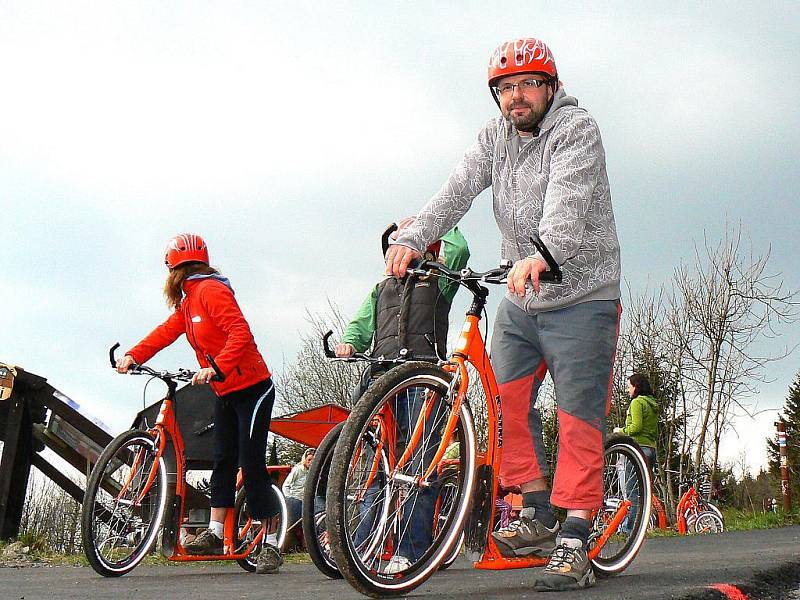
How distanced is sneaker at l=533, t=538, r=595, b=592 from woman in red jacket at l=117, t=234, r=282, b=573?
8.50ft

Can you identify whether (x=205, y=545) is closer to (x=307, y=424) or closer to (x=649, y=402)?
(x=649, y=402)

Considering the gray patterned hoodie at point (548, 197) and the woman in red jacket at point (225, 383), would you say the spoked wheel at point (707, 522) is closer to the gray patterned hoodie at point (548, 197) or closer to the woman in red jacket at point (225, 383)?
the woman in red jacket at point (225, 383)

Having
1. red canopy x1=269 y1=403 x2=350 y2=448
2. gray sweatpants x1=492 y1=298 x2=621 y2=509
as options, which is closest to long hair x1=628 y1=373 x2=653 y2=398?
red canopy x1=269 y1=403 x2=350 y2=448

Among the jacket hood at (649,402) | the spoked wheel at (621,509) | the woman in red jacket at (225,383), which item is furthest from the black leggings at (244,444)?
the jacket hood at (649,402)

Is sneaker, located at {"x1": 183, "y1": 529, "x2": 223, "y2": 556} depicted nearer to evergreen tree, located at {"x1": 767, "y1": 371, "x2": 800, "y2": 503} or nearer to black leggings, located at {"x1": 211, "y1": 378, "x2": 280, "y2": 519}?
black leggings, located at {"x1": 211, "y1": 378, "x2": 280, "y2": 519}

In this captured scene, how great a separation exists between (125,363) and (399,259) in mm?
2960

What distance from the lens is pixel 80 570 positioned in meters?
6.53

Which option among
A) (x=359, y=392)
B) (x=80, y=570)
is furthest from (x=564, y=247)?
(x=80, y=570)

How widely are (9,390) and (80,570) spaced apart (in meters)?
2.94

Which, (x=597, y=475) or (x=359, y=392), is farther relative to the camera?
(x=359, y=392)

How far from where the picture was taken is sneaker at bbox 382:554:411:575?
11.1ft

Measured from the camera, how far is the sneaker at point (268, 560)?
613cm

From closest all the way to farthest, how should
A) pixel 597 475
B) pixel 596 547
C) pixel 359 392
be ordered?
pixel 597 475 < pixel 596 547 < pixel 359 392

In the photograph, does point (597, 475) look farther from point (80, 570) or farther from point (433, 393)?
point (80, 570)
